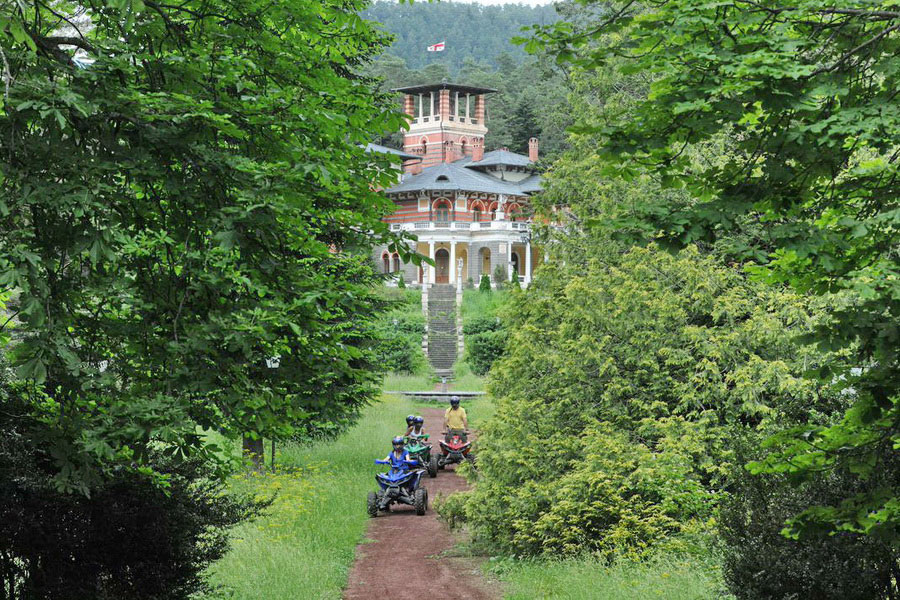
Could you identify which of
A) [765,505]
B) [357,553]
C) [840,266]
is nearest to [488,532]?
[357,553]

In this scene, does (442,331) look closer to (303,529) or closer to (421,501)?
(421,501)

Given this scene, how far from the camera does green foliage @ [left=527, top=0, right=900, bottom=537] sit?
17.8ft

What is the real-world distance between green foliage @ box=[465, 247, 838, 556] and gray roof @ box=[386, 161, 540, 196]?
49.4 metres

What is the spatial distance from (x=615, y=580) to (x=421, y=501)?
6.47m

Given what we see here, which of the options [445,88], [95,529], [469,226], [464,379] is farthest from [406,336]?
[445,88]

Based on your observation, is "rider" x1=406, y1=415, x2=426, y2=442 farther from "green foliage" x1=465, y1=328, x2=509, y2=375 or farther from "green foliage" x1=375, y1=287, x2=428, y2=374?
"green foliage" x1=465, y1=328, x2=509, y2=375

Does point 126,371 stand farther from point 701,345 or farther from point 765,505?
point 701,345

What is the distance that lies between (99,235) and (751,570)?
5262mm

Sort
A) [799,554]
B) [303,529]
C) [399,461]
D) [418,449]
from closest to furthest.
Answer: [799,554] → [303,529] → [399,461] → [418,449]

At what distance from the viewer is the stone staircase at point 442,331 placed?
1779 inches

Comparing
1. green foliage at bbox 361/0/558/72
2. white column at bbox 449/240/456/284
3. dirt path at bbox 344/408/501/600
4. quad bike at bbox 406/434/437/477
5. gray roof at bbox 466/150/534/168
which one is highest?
green foliage at bbox 361/0/558/72

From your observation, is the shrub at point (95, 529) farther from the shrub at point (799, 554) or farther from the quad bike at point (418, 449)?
the quad bike at point (418, 449)

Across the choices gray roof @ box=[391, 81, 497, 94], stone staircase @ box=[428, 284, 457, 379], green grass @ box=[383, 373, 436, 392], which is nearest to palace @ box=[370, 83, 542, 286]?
stone staircase @ box=[428, 284, 457, 379]

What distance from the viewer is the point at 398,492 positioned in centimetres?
1596
